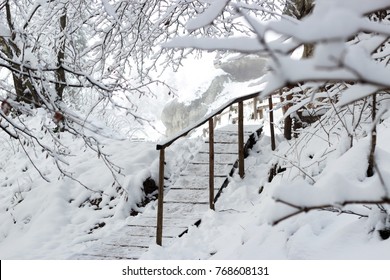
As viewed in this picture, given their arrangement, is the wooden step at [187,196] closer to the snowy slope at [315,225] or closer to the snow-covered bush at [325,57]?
the snowy slope at [315,225]

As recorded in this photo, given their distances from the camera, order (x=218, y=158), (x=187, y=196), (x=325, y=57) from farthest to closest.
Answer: (x=218, y=158) → (x=187, y=196) → (x=325, y=57)

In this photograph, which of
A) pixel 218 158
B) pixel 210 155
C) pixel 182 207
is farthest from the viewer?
pixel 218 158

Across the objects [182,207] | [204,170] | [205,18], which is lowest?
[182,207]

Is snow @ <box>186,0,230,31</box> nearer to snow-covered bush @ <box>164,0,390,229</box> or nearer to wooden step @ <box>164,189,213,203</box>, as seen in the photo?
snow-covered bush @ <box>164,0,390,229</box>

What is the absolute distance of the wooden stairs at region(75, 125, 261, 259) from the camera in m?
4.96

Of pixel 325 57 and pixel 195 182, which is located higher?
pixel 325 57

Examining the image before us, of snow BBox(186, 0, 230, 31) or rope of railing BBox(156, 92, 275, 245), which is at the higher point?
snow BBox(186, 0, 230, 31)

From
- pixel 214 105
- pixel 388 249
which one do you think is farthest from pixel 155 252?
pixel 214 105

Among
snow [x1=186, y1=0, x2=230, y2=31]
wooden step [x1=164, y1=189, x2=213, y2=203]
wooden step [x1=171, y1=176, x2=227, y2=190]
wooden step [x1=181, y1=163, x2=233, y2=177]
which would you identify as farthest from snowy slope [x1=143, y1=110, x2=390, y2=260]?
wooden step [x1=181, y1=163, x2=233, y2=177]

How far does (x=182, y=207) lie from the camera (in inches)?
231

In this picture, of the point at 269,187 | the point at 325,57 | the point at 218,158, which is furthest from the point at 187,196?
the point at 325,57

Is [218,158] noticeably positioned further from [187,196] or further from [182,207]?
[182,207]

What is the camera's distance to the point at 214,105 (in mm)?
42094
